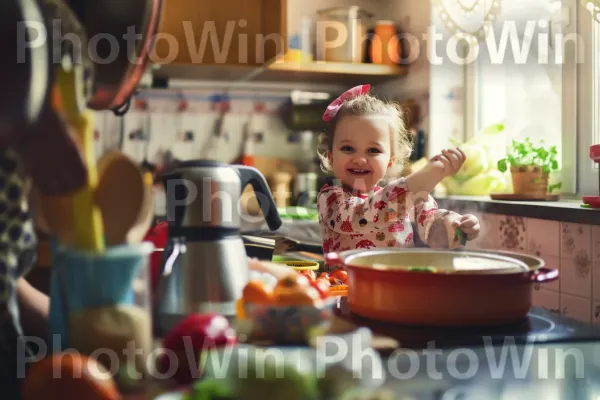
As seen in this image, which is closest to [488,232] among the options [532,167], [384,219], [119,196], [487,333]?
[532,167]

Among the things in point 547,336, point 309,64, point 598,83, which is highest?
point 309,64

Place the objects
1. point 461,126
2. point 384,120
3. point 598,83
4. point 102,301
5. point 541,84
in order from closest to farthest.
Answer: point 102,301, point 384,120, point 598,83, point 541,84, point 461,126

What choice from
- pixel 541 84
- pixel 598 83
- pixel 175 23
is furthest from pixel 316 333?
pixel 175 23

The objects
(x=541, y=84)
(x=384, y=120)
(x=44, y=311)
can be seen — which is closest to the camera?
(x=44, y=311)

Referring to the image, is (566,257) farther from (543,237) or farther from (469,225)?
(469,225)

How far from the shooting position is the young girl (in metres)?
1.04

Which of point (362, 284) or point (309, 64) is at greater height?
→ point (309, 64)

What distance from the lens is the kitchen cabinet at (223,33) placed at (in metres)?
2.40

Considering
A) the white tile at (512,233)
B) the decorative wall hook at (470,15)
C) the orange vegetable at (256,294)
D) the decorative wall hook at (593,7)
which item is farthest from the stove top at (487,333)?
the decorative wall hook at (470,15)

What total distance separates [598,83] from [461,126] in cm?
72

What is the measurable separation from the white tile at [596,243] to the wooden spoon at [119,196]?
1327mm

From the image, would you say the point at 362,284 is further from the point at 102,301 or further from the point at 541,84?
the point at 541,84

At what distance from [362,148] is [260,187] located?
42 cm

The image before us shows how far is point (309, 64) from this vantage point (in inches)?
109
